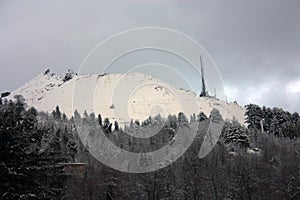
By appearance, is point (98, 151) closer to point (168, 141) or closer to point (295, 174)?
point (168, 141)

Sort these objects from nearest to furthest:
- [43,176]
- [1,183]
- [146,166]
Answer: [1,183] < [43,176] < [146,166]

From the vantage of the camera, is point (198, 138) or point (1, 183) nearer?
point (1, 183)

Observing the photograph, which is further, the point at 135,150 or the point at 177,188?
the point at 135,150

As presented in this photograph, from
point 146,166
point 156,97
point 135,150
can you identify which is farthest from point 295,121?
point 146,166

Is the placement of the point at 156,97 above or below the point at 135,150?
above

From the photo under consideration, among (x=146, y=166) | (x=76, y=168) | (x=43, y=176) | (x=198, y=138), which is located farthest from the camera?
(x=198, y=138)

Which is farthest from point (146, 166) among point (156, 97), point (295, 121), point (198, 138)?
point (156, 97)

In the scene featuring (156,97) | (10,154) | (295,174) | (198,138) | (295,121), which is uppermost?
(156,97)

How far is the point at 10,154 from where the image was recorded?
1694 cm

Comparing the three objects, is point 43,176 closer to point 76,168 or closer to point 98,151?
point 76,168

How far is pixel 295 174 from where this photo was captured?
66938 mm

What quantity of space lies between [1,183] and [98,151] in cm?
6046

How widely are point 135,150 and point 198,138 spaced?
15195 mm

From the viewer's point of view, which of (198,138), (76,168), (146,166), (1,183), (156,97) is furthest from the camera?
(156,97)
